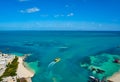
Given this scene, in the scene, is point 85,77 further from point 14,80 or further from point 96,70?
point 14,80

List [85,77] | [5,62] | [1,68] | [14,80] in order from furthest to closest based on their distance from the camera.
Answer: [5,62] → [1,68] → [85,77] → [14,80]

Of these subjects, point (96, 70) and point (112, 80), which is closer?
point (112, 80)

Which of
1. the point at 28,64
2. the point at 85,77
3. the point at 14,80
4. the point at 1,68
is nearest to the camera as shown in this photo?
the point at 14,80

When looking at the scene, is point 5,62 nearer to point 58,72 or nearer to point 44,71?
point 44,71

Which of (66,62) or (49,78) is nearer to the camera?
(49,78)

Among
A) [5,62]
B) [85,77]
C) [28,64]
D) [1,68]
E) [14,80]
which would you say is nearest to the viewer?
[14,80]

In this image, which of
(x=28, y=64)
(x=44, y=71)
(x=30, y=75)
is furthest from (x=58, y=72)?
(x=28, y=64)

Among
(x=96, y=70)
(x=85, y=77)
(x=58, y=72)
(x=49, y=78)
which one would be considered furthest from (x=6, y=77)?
(x=96, y=70)

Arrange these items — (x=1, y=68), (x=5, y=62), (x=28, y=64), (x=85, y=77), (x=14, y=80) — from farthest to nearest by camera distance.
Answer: (x=28, y=64) → (x=5, y=62) → (x=1, y=68) → (x=85, y=77) → (x=14, y=80)
